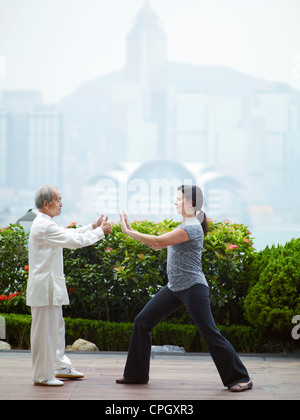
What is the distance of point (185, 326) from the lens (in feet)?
21.1

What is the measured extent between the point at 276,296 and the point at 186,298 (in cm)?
186

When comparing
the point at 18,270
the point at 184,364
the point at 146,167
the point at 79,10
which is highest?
the point at 79,10

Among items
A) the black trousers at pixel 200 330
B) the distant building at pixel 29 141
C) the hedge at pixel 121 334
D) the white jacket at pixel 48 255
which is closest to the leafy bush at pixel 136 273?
the hedge at pixel 121 334

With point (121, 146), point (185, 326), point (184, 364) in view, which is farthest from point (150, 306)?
point (121, 146)

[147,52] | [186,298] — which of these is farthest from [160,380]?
[147,52]

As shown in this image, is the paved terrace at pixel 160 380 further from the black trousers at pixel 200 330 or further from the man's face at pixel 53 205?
the man's face at pixel 53 205

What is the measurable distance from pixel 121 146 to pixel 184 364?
18.1 meters

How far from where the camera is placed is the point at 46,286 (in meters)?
4.48

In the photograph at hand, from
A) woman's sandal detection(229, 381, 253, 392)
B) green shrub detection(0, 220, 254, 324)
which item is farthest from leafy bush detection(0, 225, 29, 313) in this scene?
woman's sandal detection(229, 381, 253, 392)

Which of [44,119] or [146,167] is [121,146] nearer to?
[146,167]

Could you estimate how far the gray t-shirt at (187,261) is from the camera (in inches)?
175

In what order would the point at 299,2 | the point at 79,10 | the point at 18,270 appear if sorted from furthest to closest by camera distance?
1. the point at 299,2
2. the point at 79,10
3. the point at 18,270

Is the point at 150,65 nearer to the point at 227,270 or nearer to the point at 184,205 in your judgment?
the point at 227,270

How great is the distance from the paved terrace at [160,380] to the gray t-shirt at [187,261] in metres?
0.74
